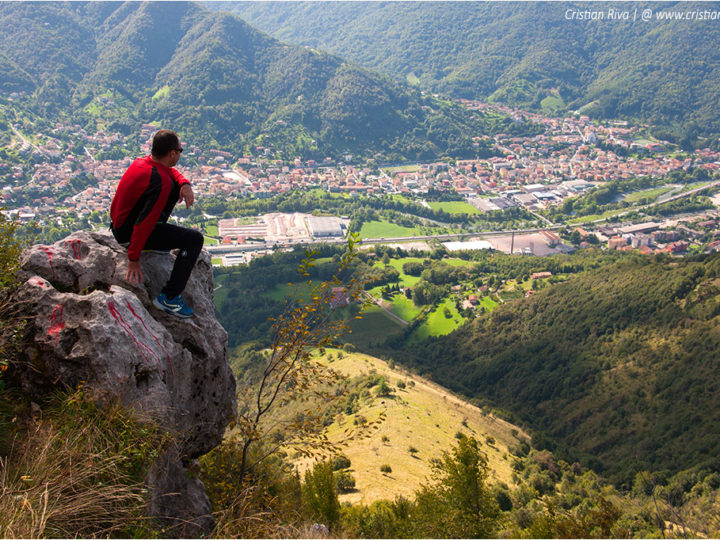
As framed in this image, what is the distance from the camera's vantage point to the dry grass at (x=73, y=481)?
396 centimetres

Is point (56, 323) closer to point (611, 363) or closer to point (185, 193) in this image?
point (185, 193)

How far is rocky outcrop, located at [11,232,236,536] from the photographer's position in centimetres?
487

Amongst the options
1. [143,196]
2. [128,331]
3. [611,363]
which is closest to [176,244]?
[143,196]

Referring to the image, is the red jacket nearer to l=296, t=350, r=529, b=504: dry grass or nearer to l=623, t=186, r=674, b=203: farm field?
l=296, t=350, r=529, b=504: dry grass

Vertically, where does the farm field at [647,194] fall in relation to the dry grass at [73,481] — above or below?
above

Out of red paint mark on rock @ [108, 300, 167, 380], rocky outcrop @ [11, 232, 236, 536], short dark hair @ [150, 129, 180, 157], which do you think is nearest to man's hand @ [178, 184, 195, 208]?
short dark hair @ [150, 129, 180, 157]

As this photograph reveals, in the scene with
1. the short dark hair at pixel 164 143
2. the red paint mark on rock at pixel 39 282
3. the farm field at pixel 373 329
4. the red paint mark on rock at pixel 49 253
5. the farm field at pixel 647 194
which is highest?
the farm field at pixel 647 194

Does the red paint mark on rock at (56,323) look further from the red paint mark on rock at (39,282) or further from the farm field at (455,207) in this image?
the farm field at (455,207)

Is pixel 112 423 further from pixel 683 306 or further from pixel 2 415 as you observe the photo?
pixel 683 306

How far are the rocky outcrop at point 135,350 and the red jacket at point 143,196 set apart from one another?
565mm

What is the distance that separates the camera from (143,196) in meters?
5.51

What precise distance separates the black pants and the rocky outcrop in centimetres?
26

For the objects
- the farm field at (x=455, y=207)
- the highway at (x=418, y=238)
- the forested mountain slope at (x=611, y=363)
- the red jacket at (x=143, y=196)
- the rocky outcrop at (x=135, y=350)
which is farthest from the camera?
the farm field at (x=455, y=207)

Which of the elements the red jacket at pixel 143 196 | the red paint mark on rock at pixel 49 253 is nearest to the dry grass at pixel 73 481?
the red paint mark on rock at pixel 49 253
